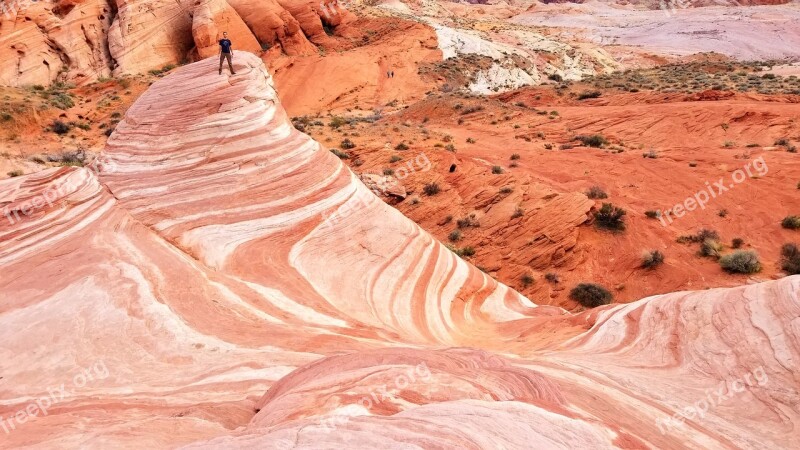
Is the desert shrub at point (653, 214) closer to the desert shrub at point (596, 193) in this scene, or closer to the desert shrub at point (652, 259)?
the desert shrub at point (596, 193)

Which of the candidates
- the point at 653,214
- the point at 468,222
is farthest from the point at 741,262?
the point at 468,222

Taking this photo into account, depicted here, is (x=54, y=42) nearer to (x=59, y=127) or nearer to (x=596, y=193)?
(x=59, y=127)

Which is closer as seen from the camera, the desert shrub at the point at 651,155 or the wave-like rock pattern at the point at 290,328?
the wave-like rock pattern at the point at 290,328

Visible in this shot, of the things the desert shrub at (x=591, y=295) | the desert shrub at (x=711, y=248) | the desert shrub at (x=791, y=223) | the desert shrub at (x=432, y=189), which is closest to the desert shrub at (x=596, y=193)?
the desert shrub at (x=711, y=248)

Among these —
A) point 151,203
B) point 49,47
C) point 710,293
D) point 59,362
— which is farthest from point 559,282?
point 49,47

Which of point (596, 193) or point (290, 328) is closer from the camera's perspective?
point (290, 328)

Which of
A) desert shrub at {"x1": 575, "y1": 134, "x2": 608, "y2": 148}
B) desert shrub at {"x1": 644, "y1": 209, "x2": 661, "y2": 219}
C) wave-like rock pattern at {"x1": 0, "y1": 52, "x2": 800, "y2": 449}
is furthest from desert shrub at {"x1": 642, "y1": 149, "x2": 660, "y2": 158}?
wave-like rock pattern at {"x1": 0, "y1": 52, "x2": 800, "y2": 449}

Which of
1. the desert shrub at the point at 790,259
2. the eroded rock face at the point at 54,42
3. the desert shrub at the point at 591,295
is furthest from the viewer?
the eroded rock face at the point at 54,42
